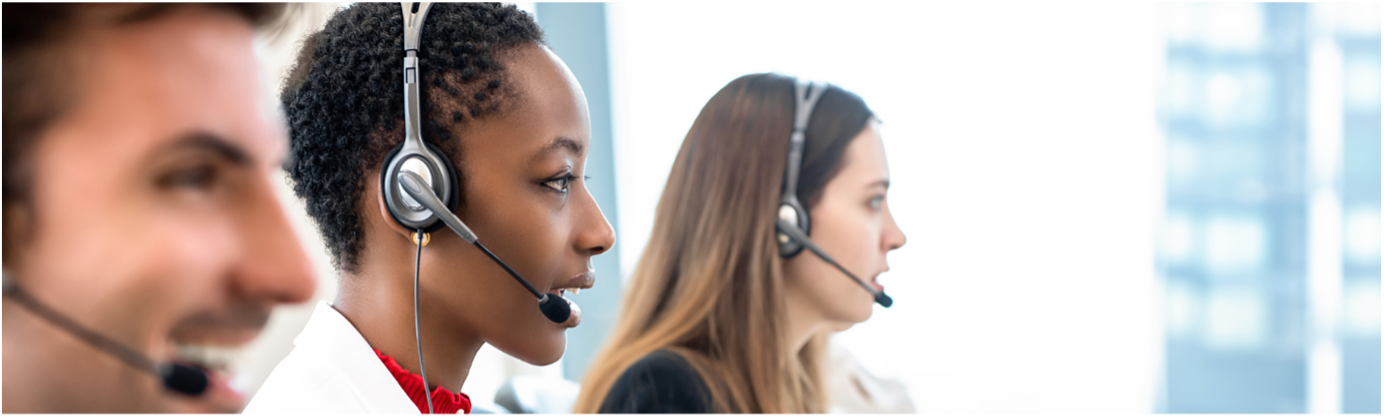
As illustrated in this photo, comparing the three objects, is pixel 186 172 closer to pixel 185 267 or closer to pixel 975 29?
pixel 185 267

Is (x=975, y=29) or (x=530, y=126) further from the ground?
(x=975, y=29)

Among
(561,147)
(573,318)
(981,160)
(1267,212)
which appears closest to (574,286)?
(573,318)

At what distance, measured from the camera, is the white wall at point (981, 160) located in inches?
46.5

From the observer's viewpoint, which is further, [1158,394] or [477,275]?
[1158,394]

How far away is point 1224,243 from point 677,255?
1661mm

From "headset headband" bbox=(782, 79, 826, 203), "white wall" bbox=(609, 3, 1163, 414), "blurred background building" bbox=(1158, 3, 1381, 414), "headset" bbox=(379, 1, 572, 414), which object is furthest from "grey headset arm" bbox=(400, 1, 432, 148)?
"blurred background building" bbox=(1158, 3, 1381, 414)

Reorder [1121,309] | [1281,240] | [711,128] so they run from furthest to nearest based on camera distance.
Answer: [1281,240]
[1121,309]
[711,128]

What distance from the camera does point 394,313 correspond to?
694 millimetres

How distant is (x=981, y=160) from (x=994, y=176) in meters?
0.04

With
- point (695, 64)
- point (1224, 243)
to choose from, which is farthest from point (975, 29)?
point (1224, 243)

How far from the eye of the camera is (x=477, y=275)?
697 millimetres

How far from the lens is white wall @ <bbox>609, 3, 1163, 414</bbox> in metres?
1.18

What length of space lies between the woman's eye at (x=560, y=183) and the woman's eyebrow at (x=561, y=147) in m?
0.02

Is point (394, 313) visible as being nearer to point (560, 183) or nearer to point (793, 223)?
point (560, 183)
